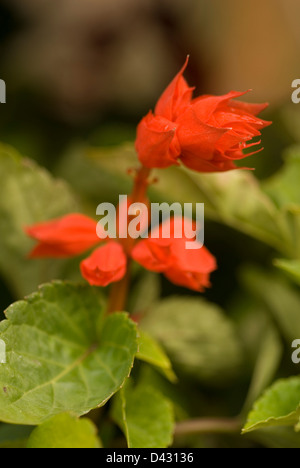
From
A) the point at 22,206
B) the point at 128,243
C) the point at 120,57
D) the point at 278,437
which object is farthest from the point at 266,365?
the point at 120,57

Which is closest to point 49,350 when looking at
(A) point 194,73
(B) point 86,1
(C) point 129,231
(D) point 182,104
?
(C) point 129,231

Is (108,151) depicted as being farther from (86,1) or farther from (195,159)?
(86,1)

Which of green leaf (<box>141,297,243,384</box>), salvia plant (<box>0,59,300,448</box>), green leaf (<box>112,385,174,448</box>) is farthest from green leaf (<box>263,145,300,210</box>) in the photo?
green leaf (<box>112,385,174,448</box>)

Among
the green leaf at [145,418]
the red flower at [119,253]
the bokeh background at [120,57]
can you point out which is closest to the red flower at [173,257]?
the red flower at [119,253]

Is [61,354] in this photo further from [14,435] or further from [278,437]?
[278,437]

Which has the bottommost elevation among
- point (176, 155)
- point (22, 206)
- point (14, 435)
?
point (14, 435)

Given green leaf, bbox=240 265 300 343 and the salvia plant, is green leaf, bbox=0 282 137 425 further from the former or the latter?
green leaf, bbox=240 265 300 343

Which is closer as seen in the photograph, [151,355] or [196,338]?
[151,355]
